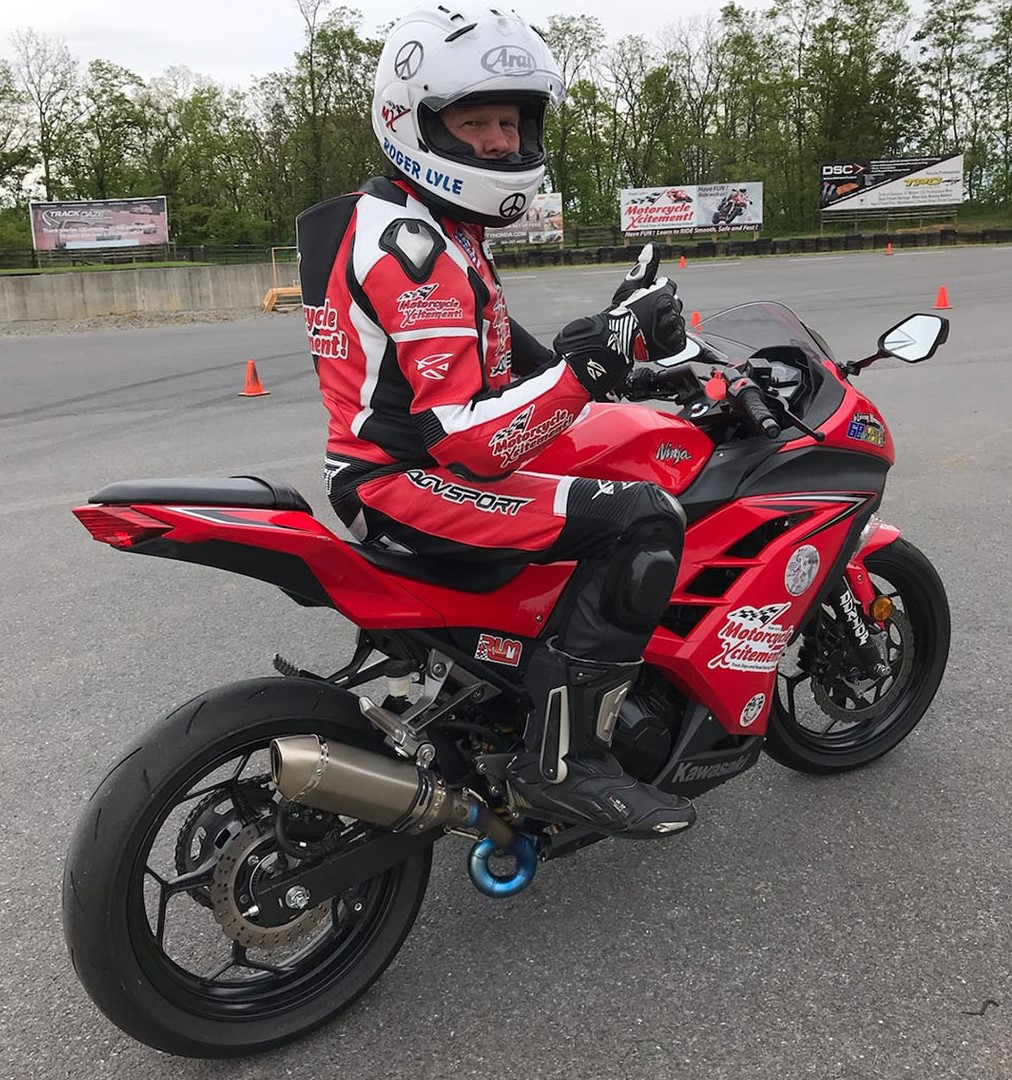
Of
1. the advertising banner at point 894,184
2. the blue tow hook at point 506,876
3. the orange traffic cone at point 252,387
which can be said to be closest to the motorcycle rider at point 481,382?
the blue tow hook at point 506,876

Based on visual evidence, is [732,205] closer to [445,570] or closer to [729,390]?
[729,390]

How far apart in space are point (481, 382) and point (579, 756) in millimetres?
960

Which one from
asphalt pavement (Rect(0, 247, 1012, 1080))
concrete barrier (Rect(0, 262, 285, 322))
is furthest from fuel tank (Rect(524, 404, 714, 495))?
concrete barrier (Rect(0, 262, 285, 322))

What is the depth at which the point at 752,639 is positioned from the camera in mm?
2729

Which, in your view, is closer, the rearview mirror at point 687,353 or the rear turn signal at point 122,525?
the rear turn signal at point 122,525

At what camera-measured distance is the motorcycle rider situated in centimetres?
213

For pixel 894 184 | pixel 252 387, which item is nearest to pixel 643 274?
pixel 252 387

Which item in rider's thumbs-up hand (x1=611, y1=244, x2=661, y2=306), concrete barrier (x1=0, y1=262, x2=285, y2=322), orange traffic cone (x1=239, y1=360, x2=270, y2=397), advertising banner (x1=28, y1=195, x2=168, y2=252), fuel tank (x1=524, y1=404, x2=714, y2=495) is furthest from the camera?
advertising banner (x1=28, y1=195, x2=168, y2=252)

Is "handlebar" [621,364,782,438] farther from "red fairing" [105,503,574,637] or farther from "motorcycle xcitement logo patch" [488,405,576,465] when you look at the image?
"red fairing" [105,503,574,637]

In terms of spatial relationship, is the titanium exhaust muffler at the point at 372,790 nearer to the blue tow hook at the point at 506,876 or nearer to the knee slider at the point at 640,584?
the blue tow hook at the point at 506,876

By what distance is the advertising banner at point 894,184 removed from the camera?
139ft

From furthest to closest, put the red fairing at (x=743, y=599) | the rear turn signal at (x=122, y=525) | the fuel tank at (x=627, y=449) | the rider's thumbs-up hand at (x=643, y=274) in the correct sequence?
1. the red fairing at (x=743, y=599)
2. the fuel tank at (x=627, y=449)
3. the rider's thumbs-up hand at (x=643, y=274)
4. the rear turn signal at (x=122, y=525)

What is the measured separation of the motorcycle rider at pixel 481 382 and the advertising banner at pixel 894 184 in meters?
46.0

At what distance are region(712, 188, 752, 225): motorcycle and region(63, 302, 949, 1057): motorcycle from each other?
145ft
